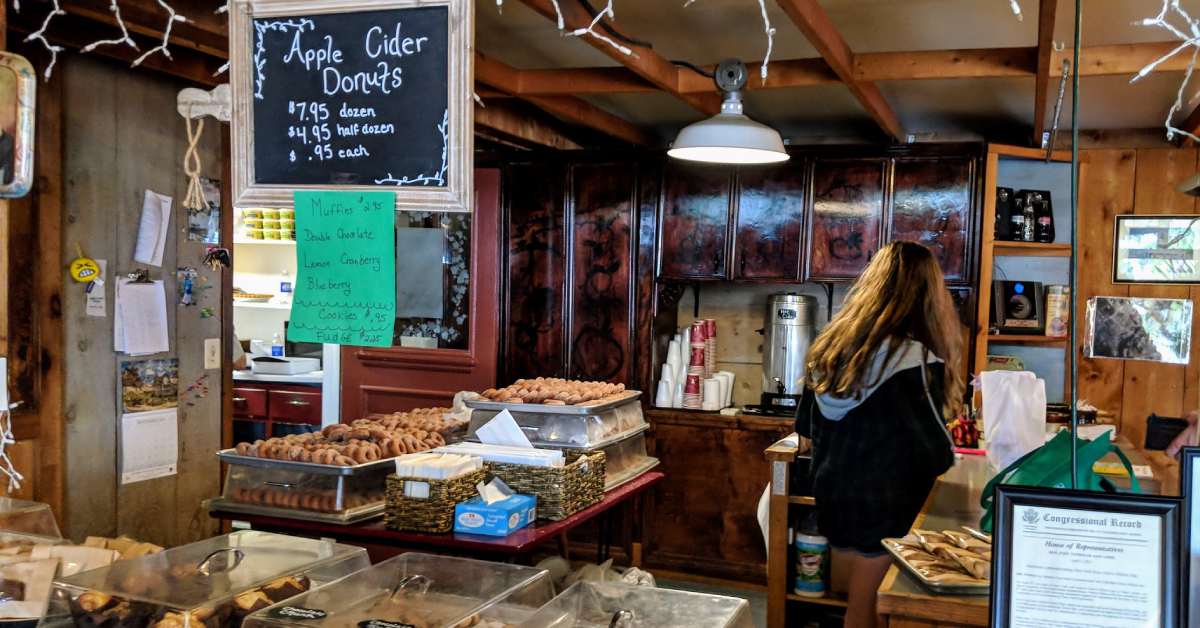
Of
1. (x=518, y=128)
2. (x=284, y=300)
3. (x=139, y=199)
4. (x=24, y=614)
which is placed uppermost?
(x=518, y=128)

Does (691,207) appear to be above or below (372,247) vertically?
above

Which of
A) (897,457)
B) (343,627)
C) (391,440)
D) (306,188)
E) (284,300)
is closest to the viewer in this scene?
(343,627)

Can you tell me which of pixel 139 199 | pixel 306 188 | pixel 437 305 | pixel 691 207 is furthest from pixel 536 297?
pixel 306 188

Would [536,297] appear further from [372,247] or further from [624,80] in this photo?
[372,247]

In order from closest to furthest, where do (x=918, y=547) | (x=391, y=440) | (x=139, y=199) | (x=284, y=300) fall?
(x=918, y=547) → (x=391, y=440) → (x=139, y=199) → (x=284, y=300)

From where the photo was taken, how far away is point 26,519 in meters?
2.18

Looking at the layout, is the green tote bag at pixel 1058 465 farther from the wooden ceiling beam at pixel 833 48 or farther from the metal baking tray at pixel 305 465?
the metal baking tray at pixel 305 465

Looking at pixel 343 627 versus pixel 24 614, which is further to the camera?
pixel 24 614

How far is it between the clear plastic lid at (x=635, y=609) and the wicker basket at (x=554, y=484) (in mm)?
1228

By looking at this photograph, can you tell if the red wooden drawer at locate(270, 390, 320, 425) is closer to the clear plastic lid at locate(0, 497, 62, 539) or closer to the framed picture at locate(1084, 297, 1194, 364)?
the clear plastic lid at locate(0, 497, 62, 539)

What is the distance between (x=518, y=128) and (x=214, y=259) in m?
1.81

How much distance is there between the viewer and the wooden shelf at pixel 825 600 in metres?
4.04

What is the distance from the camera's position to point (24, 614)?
1.76 meters

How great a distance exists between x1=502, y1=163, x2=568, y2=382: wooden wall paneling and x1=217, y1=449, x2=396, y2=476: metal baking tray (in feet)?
7.85
